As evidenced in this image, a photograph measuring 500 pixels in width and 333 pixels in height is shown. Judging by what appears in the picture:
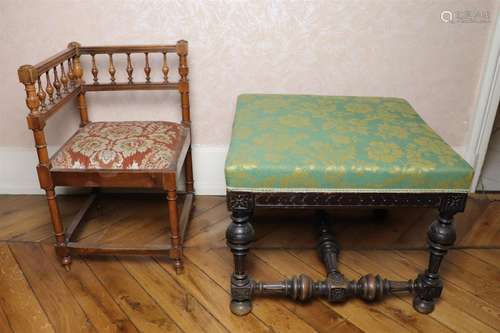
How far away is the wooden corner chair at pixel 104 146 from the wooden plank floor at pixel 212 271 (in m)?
0.10

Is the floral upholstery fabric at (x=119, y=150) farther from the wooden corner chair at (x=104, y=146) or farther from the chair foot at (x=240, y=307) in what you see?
the chair foot at (x=240, y=307)

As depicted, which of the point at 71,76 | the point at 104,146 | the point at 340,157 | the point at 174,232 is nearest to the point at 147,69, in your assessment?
the point at 71,76

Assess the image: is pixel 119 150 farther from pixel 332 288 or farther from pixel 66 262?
pixel 332 288

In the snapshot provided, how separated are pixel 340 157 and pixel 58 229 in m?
1.03

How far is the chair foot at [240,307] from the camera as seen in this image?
152 centimetres

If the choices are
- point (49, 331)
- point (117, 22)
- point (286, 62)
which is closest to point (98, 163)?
point (49, 331)

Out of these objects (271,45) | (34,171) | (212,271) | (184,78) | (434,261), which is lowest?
(212,271)

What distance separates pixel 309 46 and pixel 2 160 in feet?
5.01

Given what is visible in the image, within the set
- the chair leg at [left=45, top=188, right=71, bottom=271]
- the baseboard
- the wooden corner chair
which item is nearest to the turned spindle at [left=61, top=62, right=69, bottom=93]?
the wooden corner chair

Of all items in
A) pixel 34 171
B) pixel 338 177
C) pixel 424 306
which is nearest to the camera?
pixel 338 177

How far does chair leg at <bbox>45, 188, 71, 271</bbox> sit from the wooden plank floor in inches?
1.9

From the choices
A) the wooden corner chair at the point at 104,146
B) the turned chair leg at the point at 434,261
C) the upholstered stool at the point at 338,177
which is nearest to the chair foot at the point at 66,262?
the wooden corner chair at the point at 104,146

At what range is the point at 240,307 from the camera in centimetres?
153

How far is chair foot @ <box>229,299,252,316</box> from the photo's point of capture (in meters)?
1.52
